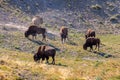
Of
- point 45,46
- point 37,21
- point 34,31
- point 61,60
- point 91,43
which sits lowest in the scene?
point 61,60

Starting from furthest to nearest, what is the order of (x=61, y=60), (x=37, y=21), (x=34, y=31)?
(x=37, y=21)
(x=34, y=31)
(x=61, y=60)

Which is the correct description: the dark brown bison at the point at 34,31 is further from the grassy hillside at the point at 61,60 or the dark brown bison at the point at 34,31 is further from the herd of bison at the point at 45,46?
the grassy hillside at the point at 61,60

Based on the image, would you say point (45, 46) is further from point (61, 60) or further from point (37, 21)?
point (37, 21)

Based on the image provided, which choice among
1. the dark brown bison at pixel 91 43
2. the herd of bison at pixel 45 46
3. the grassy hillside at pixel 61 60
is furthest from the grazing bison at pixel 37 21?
the dark brown bison at pixel 91 43

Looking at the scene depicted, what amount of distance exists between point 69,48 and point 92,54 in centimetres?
283

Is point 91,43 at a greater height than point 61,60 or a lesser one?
greater

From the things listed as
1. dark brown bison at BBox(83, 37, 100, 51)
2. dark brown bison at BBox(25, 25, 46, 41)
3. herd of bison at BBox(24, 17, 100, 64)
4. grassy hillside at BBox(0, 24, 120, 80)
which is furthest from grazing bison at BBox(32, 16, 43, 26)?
dark brown bison at BBox(83, 37, 100, 51)

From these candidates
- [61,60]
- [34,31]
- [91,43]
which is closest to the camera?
[61,60]

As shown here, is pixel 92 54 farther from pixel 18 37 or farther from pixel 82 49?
pixel 18 37

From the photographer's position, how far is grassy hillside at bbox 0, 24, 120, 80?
15.4 metres

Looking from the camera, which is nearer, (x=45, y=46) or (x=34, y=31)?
(x=45, y=46)

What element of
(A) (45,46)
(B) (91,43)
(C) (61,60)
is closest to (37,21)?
(B) (91,43)

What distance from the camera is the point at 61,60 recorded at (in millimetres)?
31359

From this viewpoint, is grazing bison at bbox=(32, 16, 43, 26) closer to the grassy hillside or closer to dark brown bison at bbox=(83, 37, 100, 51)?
the grassy hillside
